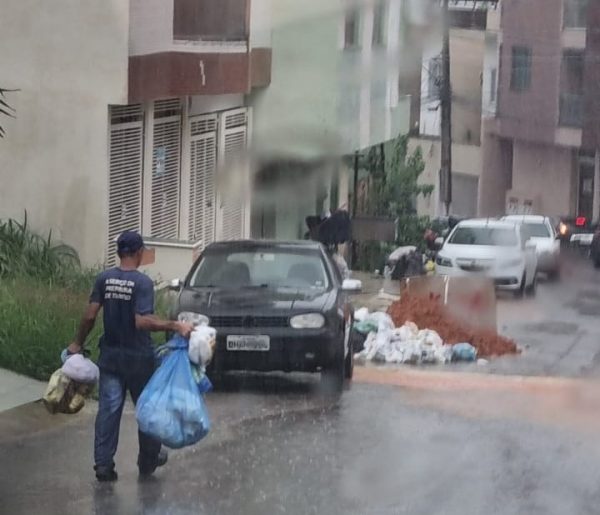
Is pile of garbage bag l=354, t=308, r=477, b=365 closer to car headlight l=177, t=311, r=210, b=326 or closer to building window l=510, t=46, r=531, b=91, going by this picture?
car headlight l=177, t=311, r=210, b=326

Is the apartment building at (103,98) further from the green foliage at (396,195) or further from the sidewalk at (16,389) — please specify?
the sidewalk at (16,389)

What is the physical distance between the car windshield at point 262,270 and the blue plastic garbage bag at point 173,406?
14.9 ft

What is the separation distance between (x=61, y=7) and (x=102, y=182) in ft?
6.28

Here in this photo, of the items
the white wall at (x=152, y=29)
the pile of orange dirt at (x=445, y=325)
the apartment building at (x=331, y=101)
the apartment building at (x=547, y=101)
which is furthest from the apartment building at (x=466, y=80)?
the white wall at (x=152, y=29)

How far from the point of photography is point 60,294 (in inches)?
569

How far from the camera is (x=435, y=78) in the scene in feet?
44.9

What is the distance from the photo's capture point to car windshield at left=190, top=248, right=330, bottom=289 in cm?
1376

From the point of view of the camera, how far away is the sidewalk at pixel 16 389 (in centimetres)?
1175

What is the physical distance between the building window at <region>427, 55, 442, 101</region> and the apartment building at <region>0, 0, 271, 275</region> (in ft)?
7.57

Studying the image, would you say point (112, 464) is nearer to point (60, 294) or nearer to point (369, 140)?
point (60, 294)

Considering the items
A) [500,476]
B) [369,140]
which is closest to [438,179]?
[369,140]

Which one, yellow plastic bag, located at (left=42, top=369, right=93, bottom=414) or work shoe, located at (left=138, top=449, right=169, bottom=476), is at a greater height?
yellow plastic bag, located at (left=42, top=369, right=93, bottom=414)

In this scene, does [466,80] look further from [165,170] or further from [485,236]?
[165,170]

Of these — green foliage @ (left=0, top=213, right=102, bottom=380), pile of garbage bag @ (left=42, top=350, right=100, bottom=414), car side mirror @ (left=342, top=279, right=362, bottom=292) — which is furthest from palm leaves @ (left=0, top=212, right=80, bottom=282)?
pile of garbage bag @ (left=42, top=350, right=100, bottom=414)
